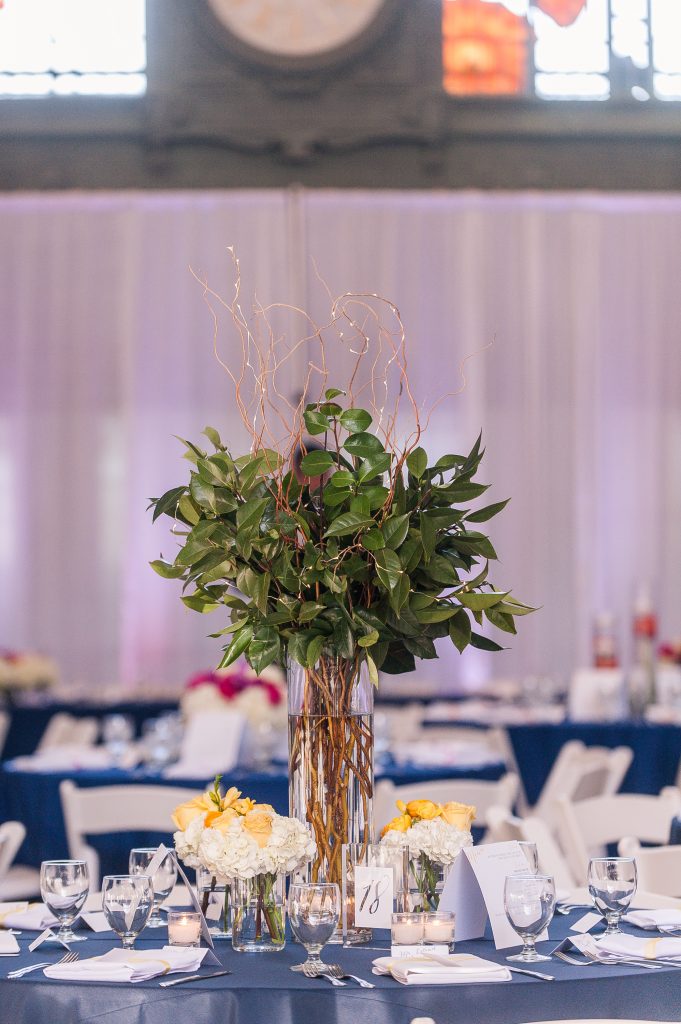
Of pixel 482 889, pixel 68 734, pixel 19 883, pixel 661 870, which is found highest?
pixel 482 889

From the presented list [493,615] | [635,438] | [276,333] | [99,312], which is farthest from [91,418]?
[493,615]

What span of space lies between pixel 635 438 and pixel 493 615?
1020 cm

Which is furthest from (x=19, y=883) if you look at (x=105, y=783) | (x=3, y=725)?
(x=3, y=725)

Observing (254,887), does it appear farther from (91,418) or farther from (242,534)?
(91,418)

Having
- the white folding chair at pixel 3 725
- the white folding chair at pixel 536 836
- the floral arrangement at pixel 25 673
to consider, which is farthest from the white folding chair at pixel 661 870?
the floral arrangement at pixel 25 673

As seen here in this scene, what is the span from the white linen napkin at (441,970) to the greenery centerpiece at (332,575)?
0.93 feet

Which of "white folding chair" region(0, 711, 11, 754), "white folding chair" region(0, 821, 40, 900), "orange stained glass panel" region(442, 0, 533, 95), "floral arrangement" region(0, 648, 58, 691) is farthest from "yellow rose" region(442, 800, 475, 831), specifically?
"orange stained glass panel" region(442, 0, 533, 95)

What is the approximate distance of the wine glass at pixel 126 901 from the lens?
6.55ft

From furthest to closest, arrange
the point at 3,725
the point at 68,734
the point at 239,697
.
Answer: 1. the point at 3,725
2. the point at 68,734
3. the point at 239,697

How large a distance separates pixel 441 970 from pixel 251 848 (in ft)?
1.12

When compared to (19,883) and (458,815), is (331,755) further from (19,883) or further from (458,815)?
(19,883)

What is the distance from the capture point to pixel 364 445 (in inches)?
88.1

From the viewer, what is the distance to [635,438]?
1218 centimetres

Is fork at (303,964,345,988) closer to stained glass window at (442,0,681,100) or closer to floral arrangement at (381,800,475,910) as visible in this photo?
floral arrangement at (381,800,475,910)
